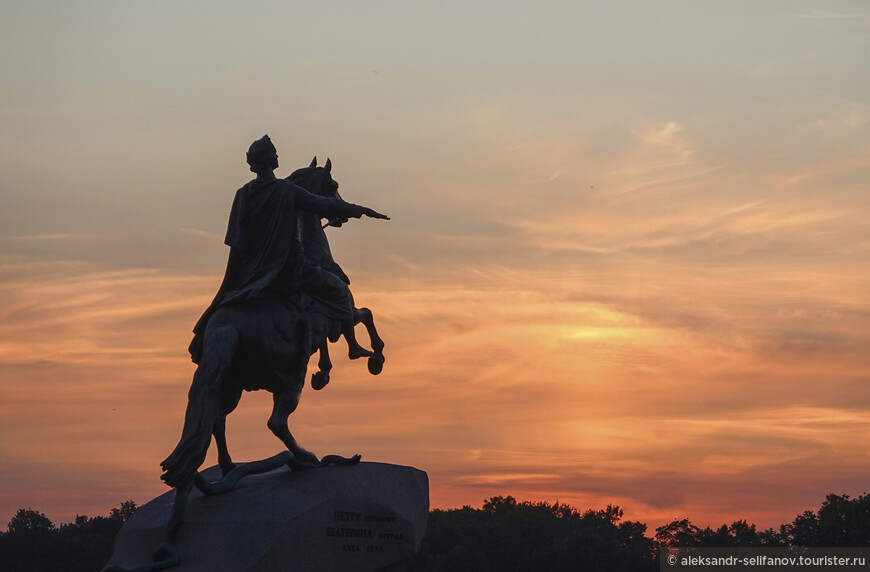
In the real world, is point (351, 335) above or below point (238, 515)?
above

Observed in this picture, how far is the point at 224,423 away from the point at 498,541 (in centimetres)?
4421

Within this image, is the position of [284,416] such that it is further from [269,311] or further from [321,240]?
[321,240]

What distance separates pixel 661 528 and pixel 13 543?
3883cm

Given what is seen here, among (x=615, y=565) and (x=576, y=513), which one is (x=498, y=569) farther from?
(x=576, y=513)

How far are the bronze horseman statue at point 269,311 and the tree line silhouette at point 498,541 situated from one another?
3756 centimetres

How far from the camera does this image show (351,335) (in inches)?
733

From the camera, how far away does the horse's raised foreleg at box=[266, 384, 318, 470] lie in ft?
56.5

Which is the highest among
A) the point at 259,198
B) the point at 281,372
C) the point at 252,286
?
the point at 259,198

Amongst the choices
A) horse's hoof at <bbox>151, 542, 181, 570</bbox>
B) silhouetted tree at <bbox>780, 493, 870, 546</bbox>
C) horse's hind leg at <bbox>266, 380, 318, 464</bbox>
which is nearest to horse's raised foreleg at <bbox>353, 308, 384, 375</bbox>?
horse's hind leg at <bbox>266, 380, 318, 464</bbox>

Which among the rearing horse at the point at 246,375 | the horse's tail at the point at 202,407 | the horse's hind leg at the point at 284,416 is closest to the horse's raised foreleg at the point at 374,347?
the rearing horse at the point at 246,375

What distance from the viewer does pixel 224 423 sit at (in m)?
17.1

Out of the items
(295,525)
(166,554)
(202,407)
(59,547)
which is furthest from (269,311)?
(59,547)

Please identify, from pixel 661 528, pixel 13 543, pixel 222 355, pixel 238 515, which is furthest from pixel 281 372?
pixel 661 528

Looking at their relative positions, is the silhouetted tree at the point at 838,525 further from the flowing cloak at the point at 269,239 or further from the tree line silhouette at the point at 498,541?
the flowing cloak at the point at 269,239
